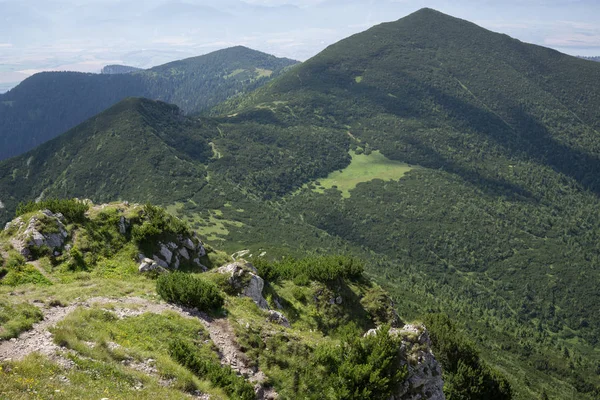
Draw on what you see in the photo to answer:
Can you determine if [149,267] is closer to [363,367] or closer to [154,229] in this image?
[154,229]

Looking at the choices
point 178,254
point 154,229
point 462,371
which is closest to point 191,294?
point 154,229

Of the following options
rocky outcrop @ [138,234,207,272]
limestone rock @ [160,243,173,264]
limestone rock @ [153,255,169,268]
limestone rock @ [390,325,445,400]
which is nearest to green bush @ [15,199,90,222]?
rocky outcrop @ [138,234,207,272]

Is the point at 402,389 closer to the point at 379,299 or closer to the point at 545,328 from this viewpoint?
the point at 379,299

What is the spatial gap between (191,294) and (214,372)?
710 cm

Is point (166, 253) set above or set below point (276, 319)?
above

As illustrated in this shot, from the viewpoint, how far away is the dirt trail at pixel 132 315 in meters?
15.9

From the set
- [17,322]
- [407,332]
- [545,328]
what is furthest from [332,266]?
[545,328]

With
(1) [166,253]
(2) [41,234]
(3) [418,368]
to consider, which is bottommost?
(3) [418,368]

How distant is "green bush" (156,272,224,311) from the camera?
24484 mm

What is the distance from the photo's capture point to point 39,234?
30.5 metres

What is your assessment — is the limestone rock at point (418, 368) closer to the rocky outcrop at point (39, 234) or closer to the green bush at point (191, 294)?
the green bush at point (191, 294)

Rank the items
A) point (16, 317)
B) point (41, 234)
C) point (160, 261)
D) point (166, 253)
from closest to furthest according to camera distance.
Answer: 1. point (16, 317)
2. point (41, 234)
3. point (160, 261)
4. point (166, 253)

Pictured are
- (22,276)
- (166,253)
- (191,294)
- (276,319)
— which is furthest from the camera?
(166,253)

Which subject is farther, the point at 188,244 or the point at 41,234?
the point at 188,244
